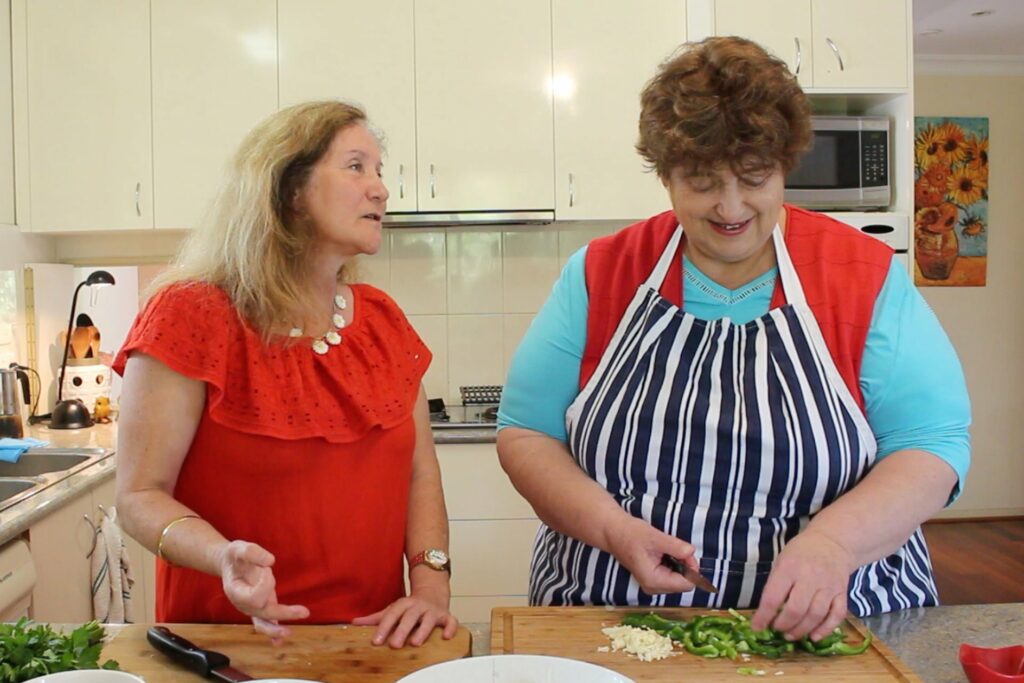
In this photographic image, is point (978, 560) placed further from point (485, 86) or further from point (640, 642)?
point (640, 642)

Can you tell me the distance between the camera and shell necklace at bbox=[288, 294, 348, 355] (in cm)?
138

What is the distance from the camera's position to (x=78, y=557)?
7.59 feet

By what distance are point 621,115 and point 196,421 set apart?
2183 millimetres

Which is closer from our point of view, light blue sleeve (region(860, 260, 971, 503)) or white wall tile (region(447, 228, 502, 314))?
light blue sleeve (region(860, 260, 971, 503))

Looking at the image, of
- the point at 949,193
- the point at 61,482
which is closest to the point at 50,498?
the point at 61,482

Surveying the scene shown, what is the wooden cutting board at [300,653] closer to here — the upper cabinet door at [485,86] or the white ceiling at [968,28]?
the upper cabinet door at [485,86]

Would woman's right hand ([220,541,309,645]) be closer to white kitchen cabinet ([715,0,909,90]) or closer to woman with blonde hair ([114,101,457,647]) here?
woman with blonde hair ([114,101,457,647])

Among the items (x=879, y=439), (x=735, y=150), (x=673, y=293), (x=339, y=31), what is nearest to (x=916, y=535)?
(x=879, y=439)

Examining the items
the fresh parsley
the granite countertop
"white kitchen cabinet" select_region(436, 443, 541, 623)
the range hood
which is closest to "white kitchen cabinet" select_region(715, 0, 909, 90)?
the range hood

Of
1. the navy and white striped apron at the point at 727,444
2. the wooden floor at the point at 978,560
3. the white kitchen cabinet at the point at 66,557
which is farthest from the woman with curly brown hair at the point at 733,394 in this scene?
the wooden floor at the point at 978,560

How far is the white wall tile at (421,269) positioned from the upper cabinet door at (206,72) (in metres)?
0.69

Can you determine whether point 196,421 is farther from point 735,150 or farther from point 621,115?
point 621,115

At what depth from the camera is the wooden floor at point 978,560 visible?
13.7 feet

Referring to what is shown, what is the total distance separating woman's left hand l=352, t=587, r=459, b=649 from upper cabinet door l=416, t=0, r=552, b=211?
6.96ft
